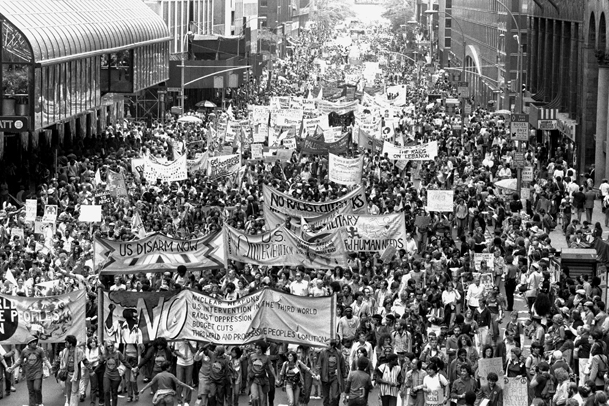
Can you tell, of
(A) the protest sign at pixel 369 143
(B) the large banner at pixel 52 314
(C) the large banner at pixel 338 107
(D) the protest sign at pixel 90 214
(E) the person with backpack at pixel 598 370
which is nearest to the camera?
(E) the person with backpack at pixel 598 370

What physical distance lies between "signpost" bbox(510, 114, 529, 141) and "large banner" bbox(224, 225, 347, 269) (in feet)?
65.3

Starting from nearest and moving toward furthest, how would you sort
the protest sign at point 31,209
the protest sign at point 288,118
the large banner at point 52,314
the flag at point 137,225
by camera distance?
the large banner at point 52,314, the flag at point 137,225, the protest sign at point 31,209, the protest sign at point 288,118

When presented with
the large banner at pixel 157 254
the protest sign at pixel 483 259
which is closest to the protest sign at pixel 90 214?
the large banner at pixel 157 254

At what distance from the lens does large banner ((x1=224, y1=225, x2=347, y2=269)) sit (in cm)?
2575

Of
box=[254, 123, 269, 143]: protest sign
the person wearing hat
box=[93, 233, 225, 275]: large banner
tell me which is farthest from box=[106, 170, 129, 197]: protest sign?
box=[254, 123, 269, 143]: protest sign

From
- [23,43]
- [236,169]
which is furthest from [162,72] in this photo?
Result: [236,169]

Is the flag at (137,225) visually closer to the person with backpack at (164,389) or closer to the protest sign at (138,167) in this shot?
the protest sign at (138,167)

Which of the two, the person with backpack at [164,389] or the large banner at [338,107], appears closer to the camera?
the person with backpack at [164,389]

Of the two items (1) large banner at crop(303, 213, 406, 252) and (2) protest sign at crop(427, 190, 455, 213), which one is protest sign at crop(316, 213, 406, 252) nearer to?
(1) large banner at crop(303, 213, 406, 252)

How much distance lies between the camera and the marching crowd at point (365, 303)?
19188 millimetres

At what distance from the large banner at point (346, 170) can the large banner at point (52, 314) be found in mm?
17245

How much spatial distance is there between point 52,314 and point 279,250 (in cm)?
585

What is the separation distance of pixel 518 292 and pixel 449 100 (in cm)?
5403

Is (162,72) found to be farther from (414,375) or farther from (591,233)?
(414,375)
